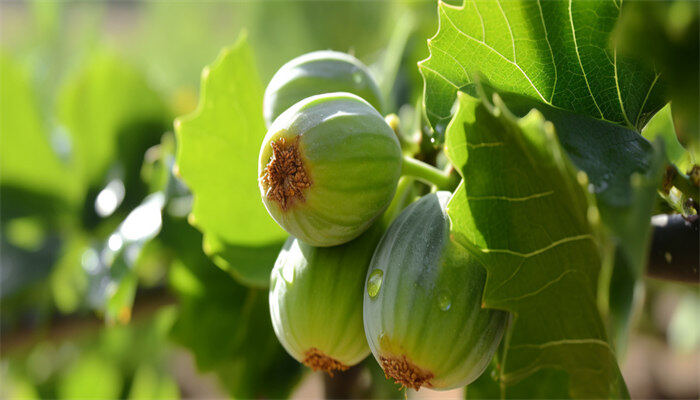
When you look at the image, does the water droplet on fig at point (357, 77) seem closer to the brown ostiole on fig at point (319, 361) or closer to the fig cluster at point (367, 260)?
the fig cluster at point (367, 260)

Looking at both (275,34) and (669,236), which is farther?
(275,34)

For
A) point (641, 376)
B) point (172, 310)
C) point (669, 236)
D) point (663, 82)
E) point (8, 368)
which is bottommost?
point (641, 376)

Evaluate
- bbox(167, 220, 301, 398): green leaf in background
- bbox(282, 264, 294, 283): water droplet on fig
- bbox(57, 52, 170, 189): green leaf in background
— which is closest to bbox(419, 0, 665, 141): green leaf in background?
bbox(282, 264, 294, 283): water droplet on fig

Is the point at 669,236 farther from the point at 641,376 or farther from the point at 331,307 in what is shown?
the point at 641,376

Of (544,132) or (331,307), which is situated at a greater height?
(544,132)

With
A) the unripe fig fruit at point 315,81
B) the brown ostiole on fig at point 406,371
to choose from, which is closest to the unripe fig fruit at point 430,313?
the brown ostiole on fig at point 406,371

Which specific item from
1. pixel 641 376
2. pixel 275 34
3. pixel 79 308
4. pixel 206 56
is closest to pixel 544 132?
pixel 79 308
